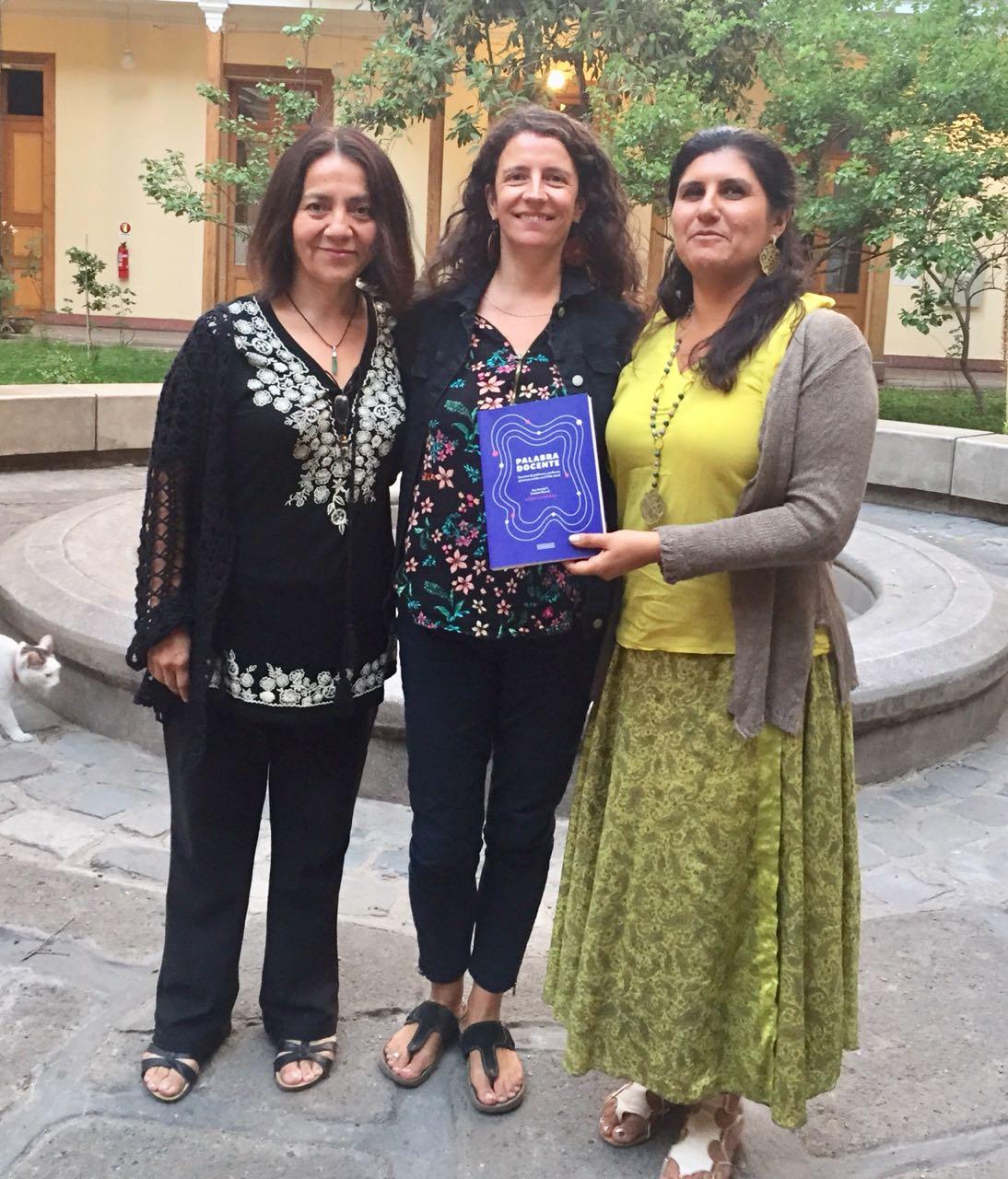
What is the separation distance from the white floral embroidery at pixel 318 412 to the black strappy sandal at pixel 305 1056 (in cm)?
115

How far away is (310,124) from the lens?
247 centimetres

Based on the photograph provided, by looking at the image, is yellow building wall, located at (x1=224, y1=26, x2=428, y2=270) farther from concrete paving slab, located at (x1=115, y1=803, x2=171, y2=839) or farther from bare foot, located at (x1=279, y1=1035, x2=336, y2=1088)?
bare foot, located at (x1=279, y1=1035, x2=336, y2=1088)

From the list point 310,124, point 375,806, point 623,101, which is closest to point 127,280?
point 623,101

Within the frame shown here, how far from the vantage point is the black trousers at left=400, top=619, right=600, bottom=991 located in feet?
7.91

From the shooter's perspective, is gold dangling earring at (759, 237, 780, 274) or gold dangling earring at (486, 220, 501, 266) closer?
gold dangling earring at (759, 237, 780, 274)

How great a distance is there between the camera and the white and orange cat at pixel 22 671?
445 centimetres

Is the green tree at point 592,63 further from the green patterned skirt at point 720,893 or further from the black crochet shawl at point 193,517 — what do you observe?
the green patterned skirt at point 720,893

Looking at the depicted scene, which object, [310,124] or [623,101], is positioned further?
[623,101]

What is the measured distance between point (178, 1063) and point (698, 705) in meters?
1.36

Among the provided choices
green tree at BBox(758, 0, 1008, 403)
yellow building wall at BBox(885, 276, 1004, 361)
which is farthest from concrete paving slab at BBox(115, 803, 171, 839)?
yellow building wall at BBox(885, 276, 1004, 361)

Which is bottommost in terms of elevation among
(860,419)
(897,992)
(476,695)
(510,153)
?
(897,992)

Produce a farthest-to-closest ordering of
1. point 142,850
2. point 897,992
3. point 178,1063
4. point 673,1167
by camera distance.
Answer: point 142,850 → point 897,992 → point 178,1063 → point 673,1167

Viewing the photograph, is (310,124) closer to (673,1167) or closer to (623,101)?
(673,1167)

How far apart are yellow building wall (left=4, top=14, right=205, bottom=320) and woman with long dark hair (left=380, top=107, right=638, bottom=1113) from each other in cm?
1481
